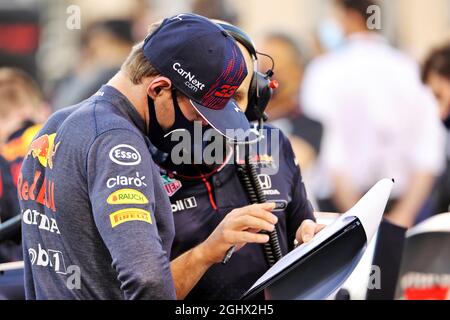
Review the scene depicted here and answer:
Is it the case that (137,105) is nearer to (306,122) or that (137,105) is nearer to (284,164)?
(284,164)

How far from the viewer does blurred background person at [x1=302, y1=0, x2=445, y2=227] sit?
7.13 metres

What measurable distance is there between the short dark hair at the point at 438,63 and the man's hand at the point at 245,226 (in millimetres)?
4053

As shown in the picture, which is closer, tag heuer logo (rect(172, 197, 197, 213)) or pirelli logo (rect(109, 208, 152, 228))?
pirelli logo (rect(109, 208, 152, 228))

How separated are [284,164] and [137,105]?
87cm

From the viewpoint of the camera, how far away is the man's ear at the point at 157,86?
3.05 m

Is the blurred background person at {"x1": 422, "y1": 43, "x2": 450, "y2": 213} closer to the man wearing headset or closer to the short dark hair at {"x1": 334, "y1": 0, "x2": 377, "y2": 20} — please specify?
the short dark hair at {"x1": 334, "y1": 0, "x2": 377, "y2": 20}

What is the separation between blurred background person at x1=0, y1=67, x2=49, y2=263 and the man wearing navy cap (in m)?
2.47

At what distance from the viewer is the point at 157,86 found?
3.05 metres

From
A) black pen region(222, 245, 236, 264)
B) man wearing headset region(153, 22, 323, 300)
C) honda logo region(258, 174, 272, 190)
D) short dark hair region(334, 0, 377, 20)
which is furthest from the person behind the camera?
short dark hair region(334, 0, 377, 20)

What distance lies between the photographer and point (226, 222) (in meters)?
3.16

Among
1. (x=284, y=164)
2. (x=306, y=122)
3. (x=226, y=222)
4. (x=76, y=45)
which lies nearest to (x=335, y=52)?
(x=306, y=122)

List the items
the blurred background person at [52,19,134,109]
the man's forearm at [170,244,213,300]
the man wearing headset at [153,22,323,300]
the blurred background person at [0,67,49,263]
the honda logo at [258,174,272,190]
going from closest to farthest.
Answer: the man's forearm at [170,244,213,300]
the man wearing headset at [153,22,323,300]
the honda logo at [258,174,272,190]
the blurred background person at [0,67,49,263]
the blurred background person at [52,19,134,109]

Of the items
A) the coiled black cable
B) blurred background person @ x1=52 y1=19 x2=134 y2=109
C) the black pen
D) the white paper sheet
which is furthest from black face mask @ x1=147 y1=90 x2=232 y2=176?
blurred background person @ x1=52 y1=19 x2=134 y2=109

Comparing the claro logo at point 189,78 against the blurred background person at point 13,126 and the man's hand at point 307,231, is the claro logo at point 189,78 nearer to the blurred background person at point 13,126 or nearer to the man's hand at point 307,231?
the man's hand at point 307,231
